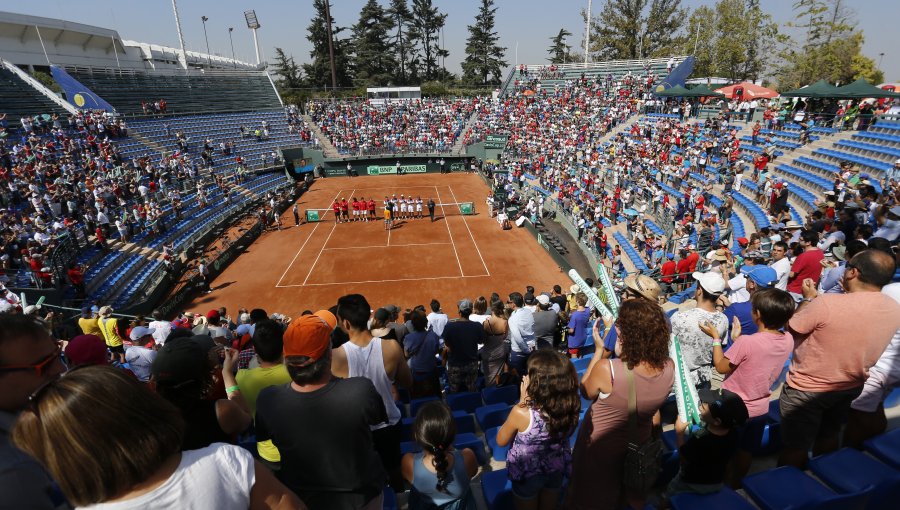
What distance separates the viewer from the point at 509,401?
636cm

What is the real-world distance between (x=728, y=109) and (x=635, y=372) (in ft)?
100.0

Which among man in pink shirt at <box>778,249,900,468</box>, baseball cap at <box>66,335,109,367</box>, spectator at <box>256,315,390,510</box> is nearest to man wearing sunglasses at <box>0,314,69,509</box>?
spectator at <box>256,315,390,510</box>

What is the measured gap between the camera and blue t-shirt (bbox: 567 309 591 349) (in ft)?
25.3

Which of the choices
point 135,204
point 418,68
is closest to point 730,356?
point 135,204

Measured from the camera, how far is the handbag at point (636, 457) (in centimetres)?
298

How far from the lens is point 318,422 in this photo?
249 centimetres

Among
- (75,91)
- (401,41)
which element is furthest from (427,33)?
(75,91)

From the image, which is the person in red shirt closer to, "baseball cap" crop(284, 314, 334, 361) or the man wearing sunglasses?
"baseball cap" crop(284, 314, 334, 361)

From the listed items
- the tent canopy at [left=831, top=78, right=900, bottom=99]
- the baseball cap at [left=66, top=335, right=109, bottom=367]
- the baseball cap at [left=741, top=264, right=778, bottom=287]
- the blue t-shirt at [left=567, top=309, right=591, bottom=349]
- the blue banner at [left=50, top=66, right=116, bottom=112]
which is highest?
the blue banner at [left=50, top=66, right=116, bottom=112]

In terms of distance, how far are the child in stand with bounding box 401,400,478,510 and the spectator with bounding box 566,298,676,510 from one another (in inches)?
35.2

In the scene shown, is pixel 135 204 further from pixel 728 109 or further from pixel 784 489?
pixel 728 109

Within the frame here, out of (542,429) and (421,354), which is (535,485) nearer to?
(542,429)

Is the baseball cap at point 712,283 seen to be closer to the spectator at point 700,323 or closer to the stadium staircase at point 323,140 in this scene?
the spectator at point 700,323

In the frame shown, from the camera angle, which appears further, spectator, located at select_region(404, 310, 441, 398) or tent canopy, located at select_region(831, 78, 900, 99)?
tent canopy, located at select_region(831, 78, 900, 99)
